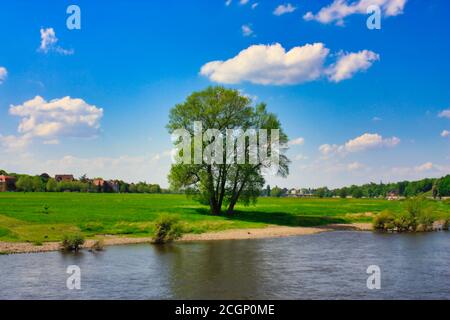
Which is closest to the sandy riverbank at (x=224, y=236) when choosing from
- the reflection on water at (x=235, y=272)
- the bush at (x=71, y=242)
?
the bush at (x=71, y=242)

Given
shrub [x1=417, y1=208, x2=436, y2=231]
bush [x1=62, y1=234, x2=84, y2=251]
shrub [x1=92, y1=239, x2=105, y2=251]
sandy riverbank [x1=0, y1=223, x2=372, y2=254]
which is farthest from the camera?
shrub [x1=417, y1=208, x2=436, y2=231]

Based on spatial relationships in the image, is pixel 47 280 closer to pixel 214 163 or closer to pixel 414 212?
pixel 214 163

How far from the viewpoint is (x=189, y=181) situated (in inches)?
2547

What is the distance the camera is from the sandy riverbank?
36.5m

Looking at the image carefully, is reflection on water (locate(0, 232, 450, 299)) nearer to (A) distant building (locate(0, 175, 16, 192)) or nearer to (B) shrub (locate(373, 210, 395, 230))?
(B) shrub (locate(373, 210, 395, 230))

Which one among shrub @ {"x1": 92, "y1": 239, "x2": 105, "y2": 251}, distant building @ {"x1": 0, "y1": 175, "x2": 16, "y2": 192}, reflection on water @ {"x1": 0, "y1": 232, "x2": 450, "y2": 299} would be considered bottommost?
reflection on water @ {"x1": 0, "y1": 232, "x2": 450, "y2": 299}

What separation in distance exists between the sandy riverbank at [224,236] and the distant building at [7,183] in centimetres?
15361

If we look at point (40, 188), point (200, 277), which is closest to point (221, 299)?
point (200, 277)

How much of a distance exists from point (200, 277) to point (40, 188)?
171 meters

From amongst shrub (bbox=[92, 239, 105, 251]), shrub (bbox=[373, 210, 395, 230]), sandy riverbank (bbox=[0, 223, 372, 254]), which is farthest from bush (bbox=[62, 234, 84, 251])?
shrub (bbox=[373, 210, 395, 230])

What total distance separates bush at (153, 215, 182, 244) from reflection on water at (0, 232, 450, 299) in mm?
2570

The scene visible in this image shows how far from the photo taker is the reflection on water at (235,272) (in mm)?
23516
